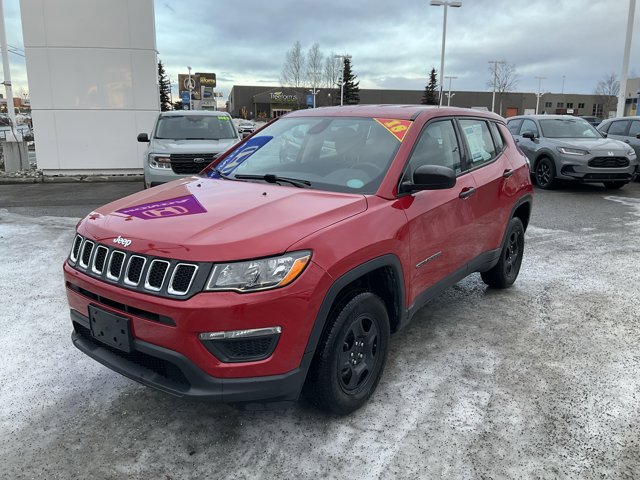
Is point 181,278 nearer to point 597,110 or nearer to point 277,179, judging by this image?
point 277,179

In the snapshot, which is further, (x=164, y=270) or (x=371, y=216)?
(x=371, y=216)

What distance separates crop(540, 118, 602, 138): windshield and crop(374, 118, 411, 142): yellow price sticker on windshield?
9.71 meters

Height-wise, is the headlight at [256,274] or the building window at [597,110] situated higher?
the building window at [597,110]

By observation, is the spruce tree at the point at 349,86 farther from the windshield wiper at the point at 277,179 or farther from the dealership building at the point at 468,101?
the windshield wiper at the point at 277,179

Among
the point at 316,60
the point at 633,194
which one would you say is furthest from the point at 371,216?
the point at 316,60

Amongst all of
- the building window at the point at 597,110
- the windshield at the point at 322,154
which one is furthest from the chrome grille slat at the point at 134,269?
the building window at the point at 597,110

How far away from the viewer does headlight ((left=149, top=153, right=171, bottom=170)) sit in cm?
894

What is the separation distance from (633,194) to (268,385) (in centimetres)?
1174

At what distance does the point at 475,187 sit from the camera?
414 centimetres

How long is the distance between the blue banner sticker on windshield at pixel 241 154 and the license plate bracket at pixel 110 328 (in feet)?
4.95

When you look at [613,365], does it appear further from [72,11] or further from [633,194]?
[72,11]

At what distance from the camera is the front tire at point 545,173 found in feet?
38.4

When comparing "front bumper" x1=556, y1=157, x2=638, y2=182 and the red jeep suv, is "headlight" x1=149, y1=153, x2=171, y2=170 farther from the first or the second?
"front bumper" x1=556, y1=157, x2=638, y2=182

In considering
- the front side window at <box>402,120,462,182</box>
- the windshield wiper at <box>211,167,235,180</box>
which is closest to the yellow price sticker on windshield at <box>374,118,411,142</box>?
the front side window at <box>402,120,462,182</box>
